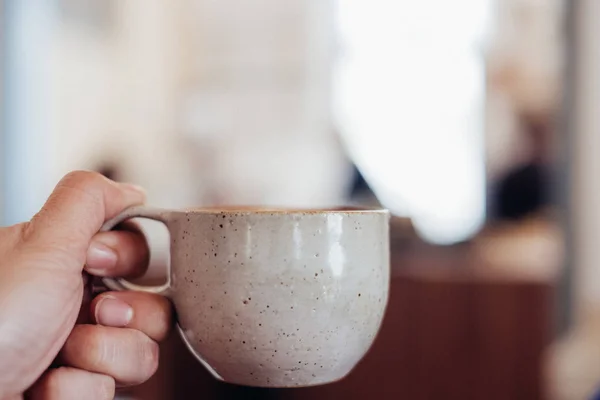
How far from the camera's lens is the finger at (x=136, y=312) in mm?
610

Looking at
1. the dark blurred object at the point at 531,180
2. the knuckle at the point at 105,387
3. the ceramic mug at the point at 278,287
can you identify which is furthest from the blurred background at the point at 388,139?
the ceramic mug at the point at 278,287

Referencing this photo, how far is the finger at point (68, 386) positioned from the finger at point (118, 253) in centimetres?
9

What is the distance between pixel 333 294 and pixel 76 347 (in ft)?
0.80

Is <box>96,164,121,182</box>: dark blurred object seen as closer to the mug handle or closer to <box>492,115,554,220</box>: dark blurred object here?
<box>492,115,554,220</box>: dark blurred object

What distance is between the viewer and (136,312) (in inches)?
24.7

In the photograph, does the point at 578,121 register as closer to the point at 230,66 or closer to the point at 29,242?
the point at 230,66

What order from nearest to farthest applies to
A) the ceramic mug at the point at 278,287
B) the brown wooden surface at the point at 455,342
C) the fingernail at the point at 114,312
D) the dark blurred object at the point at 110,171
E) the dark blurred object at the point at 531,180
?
1. the ceramic mug at the point at 278,287
2. the fingernail at the point at 114,312
3. the brown wooden surface at the point at 455,342
4. the dark blurred object at the point at 110,171
5. the dark blurred object at the point at 531,180

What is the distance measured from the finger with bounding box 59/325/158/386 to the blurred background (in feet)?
4.61

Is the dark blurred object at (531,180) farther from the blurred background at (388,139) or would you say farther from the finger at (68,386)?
the finger at (68,386)

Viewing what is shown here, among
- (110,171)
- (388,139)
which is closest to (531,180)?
(388,139)

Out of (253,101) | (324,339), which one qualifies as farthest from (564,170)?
(324,339)

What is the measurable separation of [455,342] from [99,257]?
172cm

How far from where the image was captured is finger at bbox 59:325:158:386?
618mm

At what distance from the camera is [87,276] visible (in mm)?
655
